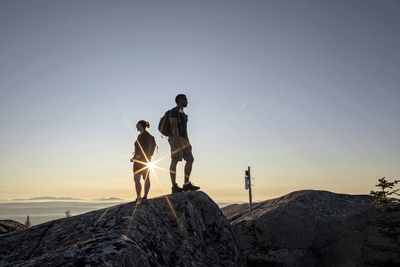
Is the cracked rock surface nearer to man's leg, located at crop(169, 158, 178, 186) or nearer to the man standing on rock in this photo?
the man standing on rock

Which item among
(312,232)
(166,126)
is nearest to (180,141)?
(166,126)

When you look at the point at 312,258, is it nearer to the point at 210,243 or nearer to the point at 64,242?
the point at 210,243

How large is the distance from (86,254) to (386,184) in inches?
301

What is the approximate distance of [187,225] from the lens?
17.3 ft

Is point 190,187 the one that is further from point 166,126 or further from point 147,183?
point 166,126

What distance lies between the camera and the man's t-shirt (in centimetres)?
767

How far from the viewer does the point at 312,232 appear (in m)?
6.60

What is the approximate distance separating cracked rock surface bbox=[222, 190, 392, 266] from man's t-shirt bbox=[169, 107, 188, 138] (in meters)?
2.96

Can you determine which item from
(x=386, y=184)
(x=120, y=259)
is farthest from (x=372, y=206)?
(x=120, y=259)

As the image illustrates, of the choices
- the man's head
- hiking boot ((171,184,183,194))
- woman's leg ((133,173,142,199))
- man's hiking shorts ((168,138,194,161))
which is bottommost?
hiking boot ((171,184,183,194))

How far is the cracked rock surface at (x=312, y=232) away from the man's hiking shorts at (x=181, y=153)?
229 cm

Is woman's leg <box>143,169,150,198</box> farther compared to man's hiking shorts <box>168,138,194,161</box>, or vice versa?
man's hiking shorts <box>168,138,194,161</box>

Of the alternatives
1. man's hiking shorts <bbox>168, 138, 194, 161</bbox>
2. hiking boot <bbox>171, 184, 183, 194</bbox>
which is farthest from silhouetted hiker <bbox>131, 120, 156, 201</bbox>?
hiking boot <bbox>171, 184, 183, 194</bbox>

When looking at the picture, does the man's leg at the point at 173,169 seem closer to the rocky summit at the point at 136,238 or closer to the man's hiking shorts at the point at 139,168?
the man's hiking shorts at the point at 139,168
